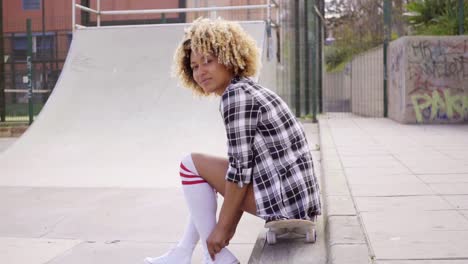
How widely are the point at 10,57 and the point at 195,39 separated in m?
12.3

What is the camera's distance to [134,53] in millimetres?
9055

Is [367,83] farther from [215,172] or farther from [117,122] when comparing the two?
[215,172]

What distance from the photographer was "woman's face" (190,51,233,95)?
2746mm

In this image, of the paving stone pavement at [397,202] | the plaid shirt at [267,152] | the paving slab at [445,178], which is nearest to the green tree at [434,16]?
the paving stone pavement at [397,202]

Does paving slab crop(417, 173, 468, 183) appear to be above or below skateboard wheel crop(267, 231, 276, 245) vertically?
above

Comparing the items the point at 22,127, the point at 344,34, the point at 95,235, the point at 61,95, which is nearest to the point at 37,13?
the point at 22,127

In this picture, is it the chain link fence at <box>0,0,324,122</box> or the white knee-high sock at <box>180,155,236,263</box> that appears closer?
the white knee-high sock at <box>180,155,236,263</box>

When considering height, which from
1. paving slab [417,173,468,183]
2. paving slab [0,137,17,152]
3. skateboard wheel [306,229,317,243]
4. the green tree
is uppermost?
the green tree

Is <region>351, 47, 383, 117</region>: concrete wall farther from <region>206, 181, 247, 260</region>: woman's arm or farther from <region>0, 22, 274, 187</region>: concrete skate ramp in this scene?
<region>206, 181, 247, 260</region>: woman's arm

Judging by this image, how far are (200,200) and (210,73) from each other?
0.60 metres

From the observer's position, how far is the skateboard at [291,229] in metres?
→ 2.68

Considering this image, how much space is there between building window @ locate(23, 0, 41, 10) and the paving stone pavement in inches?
591

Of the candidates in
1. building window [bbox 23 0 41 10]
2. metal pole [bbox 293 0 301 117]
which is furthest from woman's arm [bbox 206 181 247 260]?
building window [bbox 23 0 41 10]

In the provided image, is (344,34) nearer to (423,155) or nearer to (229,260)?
(423,155)
